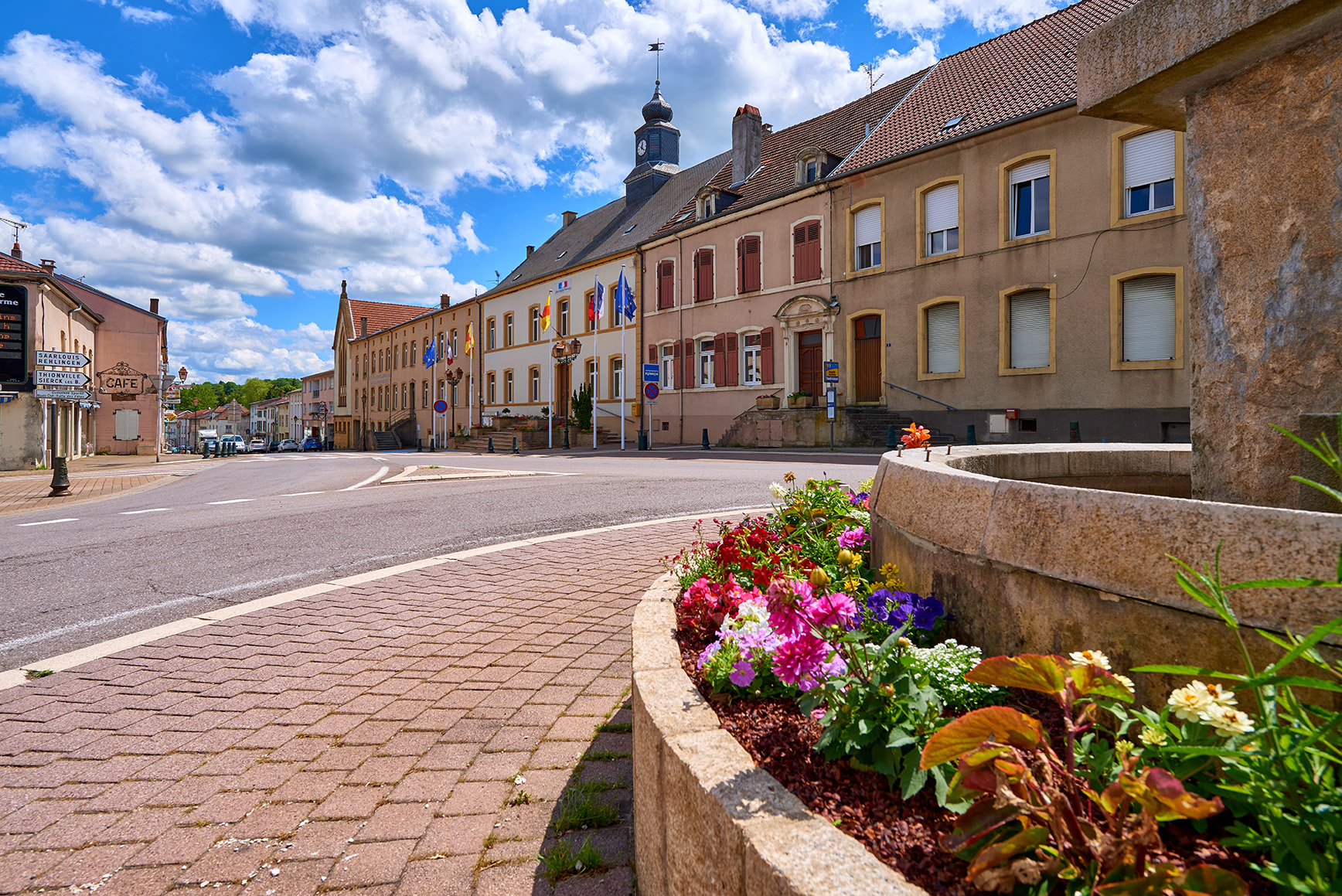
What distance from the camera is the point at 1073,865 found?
114 centimetres

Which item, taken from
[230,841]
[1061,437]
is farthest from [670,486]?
[1061,437]

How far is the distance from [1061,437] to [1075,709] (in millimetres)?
18395

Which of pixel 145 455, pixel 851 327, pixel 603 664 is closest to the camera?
pixel 603 664

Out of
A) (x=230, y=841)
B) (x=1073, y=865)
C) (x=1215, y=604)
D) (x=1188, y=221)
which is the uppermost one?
(x=1188, y=221)

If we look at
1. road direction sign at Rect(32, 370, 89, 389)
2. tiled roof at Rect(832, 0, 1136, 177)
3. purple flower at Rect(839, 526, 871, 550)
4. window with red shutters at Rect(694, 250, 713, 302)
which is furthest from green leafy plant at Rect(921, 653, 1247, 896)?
window with red shutters at Rect(694, 250, 713, 302)

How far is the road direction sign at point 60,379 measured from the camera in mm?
→ 17781

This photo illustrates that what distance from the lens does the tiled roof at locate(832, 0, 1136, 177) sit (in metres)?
19.0

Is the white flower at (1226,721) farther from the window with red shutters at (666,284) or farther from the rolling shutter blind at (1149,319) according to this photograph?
the window with red shutters at (666,284)

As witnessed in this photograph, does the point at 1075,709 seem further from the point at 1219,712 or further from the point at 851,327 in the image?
the point at 851,327

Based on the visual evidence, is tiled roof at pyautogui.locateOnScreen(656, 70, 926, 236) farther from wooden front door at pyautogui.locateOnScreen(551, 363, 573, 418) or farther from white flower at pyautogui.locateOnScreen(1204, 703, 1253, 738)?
white flower at pyautogui.locateOnScreen(1204, 703, 1253, 738)

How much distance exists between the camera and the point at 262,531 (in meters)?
7.82

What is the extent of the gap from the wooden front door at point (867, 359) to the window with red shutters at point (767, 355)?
136 inches

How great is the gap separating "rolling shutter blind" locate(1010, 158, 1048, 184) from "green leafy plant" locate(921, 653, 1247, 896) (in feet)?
66.2

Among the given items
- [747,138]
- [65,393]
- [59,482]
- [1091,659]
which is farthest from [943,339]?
[65,393]
